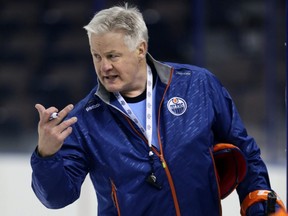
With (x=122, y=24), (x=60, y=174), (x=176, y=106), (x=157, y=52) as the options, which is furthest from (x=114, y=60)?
(x=157, y=52)

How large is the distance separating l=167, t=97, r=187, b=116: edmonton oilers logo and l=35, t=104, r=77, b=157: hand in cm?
39

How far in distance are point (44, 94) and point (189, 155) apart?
5.77 metres

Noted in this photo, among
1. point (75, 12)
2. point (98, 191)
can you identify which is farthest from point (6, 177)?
point (75, 12)

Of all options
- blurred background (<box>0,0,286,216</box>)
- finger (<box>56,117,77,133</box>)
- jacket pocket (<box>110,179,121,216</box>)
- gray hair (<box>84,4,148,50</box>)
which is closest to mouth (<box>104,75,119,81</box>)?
gray hair (<box>84,4,148,50</box>)

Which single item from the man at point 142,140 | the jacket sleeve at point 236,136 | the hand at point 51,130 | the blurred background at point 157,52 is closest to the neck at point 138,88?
the man at point 142,140

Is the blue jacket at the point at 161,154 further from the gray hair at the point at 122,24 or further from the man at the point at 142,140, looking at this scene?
the gray hair at the point at 122,24

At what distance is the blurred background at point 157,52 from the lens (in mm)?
7812

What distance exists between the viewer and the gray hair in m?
2.78

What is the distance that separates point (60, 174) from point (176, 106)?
0.47 m

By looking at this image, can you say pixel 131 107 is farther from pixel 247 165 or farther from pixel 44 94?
pixel 44 94

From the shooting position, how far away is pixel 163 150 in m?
2.82

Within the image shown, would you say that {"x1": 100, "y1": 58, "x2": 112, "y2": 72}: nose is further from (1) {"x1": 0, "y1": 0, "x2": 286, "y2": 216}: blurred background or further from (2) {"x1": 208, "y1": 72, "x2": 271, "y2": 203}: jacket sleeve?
(1) {"x1": 0, "y1": 0, "x2": 286, "y2": 216}: blurred background

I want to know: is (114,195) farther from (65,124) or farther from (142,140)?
(65,124)

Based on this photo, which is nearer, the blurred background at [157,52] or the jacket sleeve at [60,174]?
the jacket sleeve at [60,174]
